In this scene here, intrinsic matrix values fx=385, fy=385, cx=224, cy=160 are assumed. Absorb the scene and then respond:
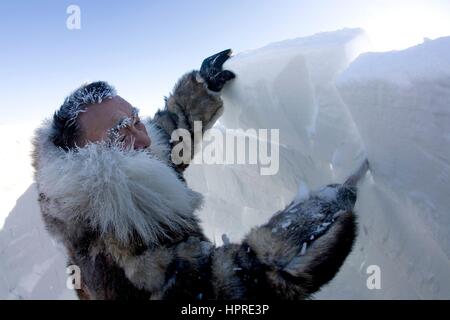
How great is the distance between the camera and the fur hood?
1089 millimetres

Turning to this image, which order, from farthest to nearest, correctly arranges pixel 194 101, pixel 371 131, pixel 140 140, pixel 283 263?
pixel 194 101, pixel 371 131, pixel 140 140, pixel 283 263

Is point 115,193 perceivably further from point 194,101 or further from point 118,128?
point 194,101

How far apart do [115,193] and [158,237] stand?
0.59ft

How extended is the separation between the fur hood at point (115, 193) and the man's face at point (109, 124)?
0.08 m

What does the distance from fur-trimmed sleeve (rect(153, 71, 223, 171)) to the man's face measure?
0.48 metres

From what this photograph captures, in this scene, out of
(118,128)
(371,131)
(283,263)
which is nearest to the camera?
(283,263)

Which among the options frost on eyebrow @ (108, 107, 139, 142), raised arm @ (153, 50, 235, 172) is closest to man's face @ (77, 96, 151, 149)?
frost on eyebrow @ (108, 107, 139, 142)

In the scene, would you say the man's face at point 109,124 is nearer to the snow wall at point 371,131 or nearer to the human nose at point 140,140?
the human nose at point 140,140

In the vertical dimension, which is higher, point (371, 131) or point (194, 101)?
point (194, 101)

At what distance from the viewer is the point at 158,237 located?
1131 mm

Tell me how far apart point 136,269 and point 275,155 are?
1.94 meters

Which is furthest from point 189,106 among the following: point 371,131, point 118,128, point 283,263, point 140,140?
point 283,263

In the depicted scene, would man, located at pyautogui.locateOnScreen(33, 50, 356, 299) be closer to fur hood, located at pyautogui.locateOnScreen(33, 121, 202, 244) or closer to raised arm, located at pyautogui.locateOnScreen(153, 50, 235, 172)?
fur hood, located at pyautogui.locateOnScreen(33, 121, 202, 244)

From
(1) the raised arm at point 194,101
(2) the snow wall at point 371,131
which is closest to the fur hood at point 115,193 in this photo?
(2) the snow wall at point 371,131
